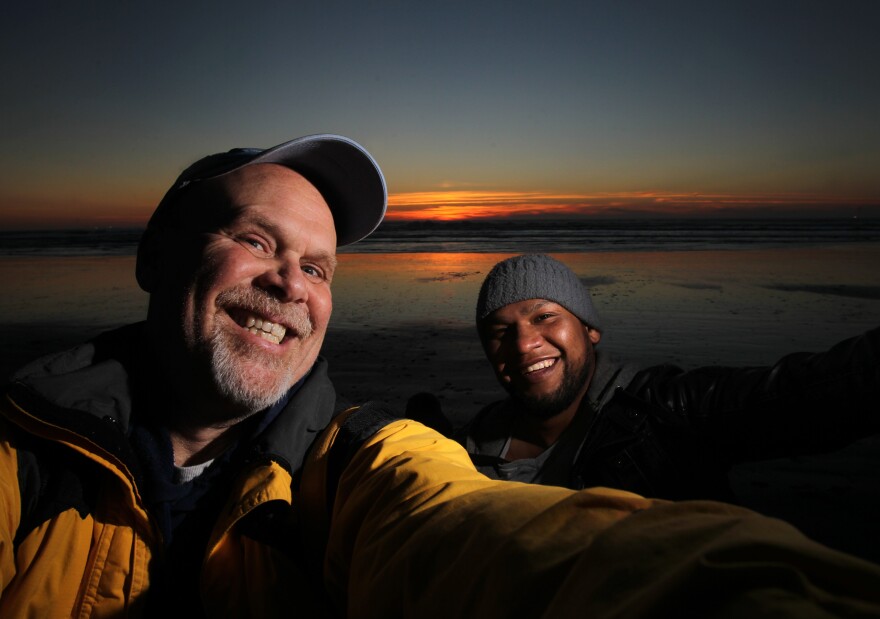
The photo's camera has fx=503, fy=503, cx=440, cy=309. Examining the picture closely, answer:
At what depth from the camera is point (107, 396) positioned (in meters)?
1.79

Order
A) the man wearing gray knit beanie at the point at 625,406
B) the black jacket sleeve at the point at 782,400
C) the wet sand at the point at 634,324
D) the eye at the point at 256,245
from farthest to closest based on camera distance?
the wet sand at the point at 634,324 < the man wearing gray knit beanie at the point at 625,406 < the black jacket sleeve at the point at 782,400 < the eye at the point at 256,245

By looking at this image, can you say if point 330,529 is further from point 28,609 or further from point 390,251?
point 390,251

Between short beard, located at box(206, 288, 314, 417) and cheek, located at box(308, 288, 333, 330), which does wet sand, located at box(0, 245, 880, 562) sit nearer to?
cheek, located at box(308, 288, 333, 330)

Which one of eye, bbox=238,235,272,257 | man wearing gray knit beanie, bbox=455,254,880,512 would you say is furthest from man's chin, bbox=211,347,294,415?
man wearing gray knit beanie, bbox=455,254,880,512

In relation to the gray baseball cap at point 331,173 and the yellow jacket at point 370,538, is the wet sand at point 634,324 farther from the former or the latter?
the yellow jacket at point 370,538

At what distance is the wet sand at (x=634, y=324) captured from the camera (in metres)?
4.23

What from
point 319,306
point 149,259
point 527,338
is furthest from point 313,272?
point 527,338

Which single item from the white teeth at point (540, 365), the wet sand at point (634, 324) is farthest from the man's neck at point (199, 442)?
the wet sand at point (634, 324)

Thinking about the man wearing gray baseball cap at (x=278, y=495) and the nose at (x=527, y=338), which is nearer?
the man wearing gray baseball cap at (x=278, y=495)

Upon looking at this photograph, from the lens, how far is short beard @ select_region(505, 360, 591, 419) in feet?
11.2

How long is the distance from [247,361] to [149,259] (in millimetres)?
864

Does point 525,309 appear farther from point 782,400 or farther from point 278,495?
point 278,495

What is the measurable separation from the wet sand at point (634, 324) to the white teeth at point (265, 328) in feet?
12.4

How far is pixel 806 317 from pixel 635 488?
25.4ft
